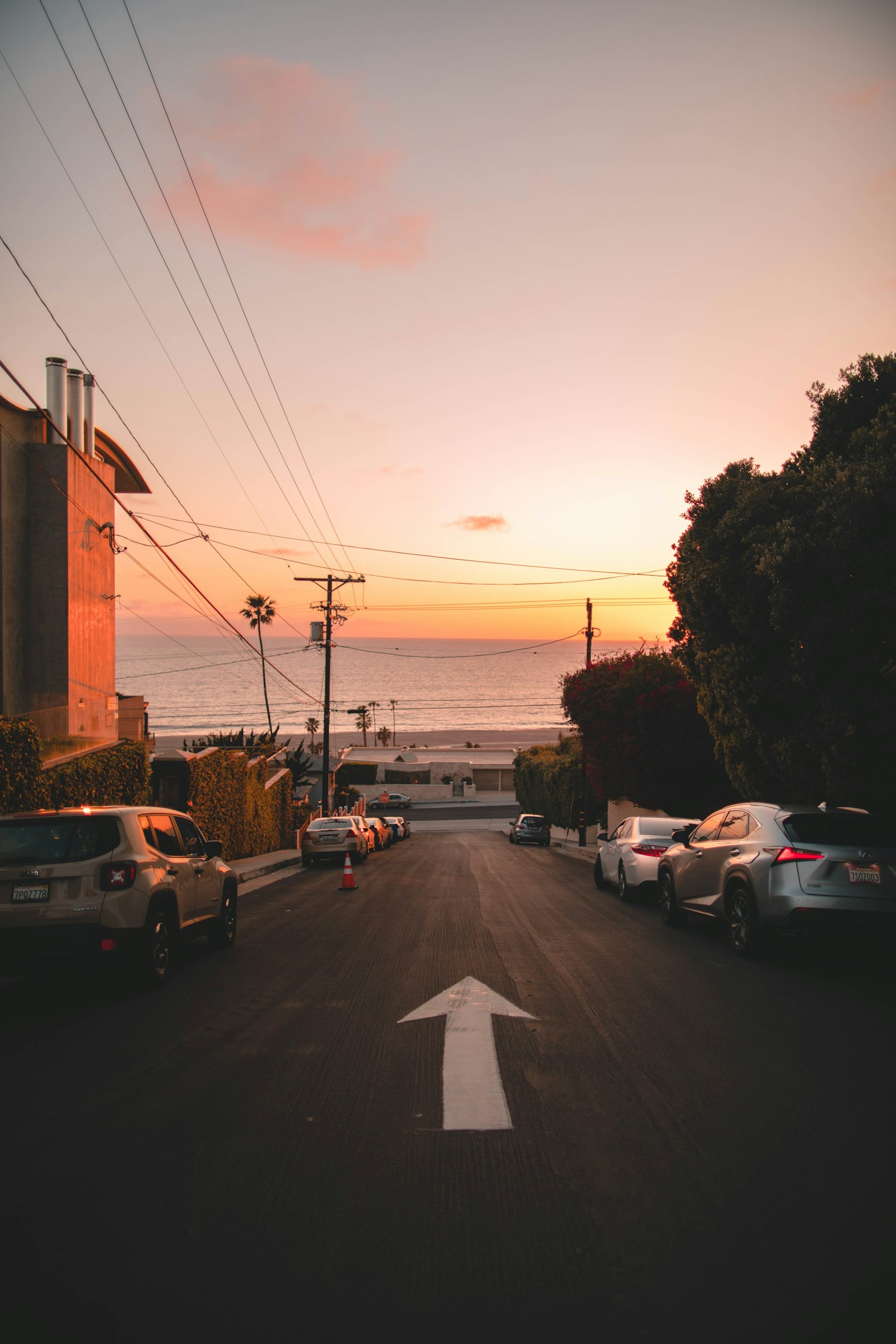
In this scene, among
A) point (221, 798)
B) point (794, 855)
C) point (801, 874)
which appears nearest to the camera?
point (801, 874)

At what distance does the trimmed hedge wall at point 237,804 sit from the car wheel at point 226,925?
28.6ft

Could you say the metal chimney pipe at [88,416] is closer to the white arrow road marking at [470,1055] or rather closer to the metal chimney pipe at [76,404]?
the metal chimney pipe at [76,404]

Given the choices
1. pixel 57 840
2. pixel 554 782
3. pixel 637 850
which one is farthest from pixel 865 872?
pixel 554 782

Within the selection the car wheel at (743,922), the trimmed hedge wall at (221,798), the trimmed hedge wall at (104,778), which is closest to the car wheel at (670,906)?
the car wheel at (743,922)

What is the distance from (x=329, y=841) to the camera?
27.3 meters

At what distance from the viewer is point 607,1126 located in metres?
5.14

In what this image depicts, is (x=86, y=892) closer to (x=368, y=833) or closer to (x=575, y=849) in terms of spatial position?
(x=368, y=833)

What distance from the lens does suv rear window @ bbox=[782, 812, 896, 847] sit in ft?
Result: 31.8

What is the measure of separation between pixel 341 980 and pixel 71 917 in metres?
2.52

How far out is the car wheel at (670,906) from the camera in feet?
41.5

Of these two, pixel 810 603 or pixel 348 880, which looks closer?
pixel 810 603

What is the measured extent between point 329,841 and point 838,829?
62.9ft

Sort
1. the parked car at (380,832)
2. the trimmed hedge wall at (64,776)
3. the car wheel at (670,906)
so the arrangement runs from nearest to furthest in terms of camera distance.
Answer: the car wheel at (670,906) → the trimmed hedge wall at (64,776) → the parked car at (380,832)

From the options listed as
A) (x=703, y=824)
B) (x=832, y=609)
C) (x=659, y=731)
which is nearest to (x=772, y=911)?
(x=703, y=824)
